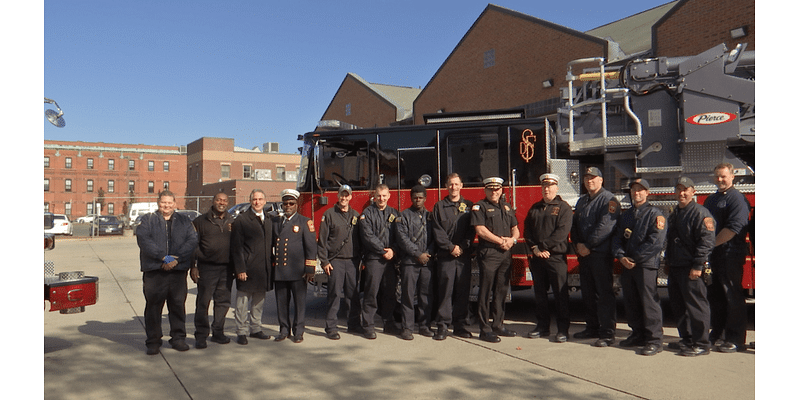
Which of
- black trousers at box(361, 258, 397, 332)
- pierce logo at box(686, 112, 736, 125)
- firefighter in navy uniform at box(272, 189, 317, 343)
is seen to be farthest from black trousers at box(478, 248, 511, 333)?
pierce logo at box(686, 112, 736, 125)

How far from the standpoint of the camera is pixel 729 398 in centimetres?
449

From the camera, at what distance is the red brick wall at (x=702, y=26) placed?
49.1ft

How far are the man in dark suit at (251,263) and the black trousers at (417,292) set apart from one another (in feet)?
5.42

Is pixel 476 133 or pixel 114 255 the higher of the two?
pixel 476 133

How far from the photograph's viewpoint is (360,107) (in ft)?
119

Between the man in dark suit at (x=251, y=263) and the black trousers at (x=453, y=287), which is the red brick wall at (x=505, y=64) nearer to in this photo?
the black trousers at (x=453, y=287)

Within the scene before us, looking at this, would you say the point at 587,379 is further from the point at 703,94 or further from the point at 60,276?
the point at 60,276

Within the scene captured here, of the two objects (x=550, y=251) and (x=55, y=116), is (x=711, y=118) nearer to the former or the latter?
(x=550, y=251)

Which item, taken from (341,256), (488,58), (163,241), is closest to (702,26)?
(488,58)

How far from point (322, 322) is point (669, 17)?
14.8 m

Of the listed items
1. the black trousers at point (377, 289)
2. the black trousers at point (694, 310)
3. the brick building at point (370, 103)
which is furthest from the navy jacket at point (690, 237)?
the brick building at point (370, 103)

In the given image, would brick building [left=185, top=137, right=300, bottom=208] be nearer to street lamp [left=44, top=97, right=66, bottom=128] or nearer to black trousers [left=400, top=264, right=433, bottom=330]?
black trousers [left=400, top=264, right=433, bottom=330]

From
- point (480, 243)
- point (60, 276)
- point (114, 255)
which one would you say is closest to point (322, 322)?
point (480, 243)
